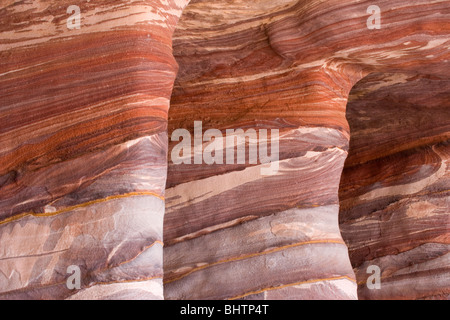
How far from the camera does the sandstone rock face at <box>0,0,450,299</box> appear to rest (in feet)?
5.99

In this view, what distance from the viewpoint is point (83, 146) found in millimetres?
1854

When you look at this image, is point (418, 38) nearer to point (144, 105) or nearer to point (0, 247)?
point (144, 105)

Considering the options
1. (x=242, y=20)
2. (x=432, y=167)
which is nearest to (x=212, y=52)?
(x=242, y=20)

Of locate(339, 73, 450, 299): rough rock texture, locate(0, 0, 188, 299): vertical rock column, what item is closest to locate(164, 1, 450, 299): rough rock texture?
locate(339, 73, 450, 299): rough rock texture

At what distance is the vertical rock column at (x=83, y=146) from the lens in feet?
5.83

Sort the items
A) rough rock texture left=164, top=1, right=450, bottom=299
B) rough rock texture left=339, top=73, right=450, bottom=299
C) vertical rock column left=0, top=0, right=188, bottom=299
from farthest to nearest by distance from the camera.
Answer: rough rock texture left=339, top=73, right=450, bottom=299, rough rock texture left=164, top=1, right=450, bottom=299, vertical rock column left=0, top=0, right=188, bottom=299

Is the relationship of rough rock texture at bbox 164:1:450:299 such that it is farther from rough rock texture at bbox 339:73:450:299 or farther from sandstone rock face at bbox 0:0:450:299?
rough rock texture at bbox 339:73:450:299

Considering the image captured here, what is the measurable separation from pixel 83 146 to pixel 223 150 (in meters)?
0.76

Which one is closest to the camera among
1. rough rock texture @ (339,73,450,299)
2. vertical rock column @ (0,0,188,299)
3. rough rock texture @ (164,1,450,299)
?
vertical rock column @ (0,0,188,299)

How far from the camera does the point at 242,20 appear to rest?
245 cm

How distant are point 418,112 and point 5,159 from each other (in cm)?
207

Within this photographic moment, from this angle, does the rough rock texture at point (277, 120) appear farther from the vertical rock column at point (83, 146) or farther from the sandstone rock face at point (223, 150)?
the vertical rock column at point (83, 146)

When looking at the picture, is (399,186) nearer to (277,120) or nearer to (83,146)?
(277,120)

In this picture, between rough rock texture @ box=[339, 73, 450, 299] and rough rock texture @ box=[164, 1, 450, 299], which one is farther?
rough rock texture @ box=[339, 73, 450, 299]
